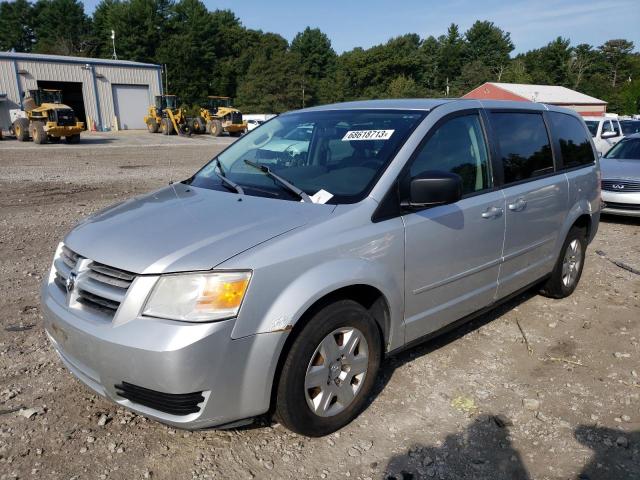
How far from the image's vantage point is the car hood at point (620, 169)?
8508 mm

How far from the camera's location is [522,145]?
4.05 metres

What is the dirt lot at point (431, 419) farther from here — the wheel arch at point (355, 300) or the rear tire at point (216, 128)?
the rear tire at point (216, 128)

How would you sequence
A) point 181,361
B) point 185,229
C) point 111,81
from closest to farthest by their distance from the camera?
point 181,361 < point 185,229 < point 111,81

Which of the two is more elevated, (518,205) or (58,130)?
(518,205)

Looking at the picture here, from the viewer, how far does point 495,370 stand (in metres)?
3.61

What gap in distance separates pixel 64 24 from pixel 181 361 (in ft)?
319

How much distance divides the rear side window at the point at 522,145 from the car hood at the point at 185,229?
1.76m

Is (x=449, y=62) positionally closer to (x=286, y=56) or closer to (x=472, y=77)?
(x=472, y=77)

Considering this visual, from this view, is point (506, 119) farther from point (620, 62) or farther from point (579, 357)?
point (620, 62)

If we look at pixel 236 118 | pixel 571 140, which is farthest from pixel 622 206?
pixel 236 118

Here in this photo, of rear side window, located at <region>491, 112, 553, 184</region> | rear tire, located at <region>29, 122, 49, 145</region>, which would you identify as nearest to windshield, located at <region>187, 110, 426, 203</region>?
rear side window, located at <region>491, 112, 553, 184</region>

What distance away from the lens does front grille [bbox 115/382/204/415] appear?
7.45ft

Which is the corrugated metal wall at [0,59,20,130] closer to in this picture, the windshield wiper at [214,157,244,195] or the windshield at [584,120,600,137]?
the windshield at [584,120,600,137]

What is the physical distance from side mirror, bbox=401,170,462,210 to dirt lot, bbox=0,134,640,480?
50.4 inches
